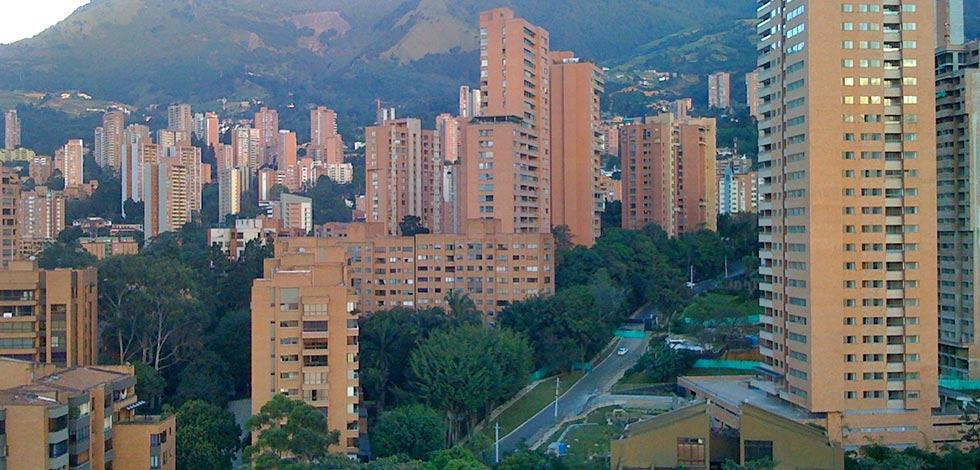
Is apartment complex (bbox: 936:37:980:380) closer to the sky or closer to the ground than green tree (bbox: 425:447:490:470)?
closer to the sky

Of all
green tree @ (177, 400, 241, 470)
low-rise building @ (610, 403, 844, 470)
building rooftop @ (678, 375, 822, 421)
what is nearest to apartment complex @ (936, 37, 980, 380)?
building rooftop @ (678, 375, 822, 421)

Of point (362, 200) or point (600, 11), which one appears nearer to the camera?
point (362, 200)

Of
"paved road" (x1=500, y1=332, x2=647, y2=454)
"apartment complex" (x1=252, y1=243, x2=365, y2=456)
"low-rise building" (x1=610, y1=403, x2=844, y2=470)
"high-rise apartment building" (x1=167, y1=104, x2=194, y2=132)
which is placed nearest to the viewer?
"low-rise building" (x1=610, y1=403, x2=844, y2=470)

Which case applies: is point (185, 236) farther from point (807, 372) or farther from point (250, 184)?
point (807, 372)

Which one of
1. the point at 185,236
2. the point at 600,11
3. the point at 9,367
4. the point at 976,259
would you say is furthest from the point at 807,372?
the point at 600,11

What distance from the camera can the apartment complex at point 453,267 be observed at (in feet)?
114

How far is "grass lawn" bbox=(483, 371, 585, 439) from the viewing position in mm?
25938

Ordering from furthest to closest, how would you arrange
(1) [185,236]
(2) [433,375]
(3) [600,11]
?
(3) [600,11] < (1) [185,236] < (2) [433,375]

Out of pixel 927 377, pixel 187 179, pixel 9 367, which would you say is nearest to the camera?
pixel 9 367

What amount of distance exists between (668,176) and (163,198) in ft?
100

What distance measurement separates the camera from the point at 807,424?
2053cm

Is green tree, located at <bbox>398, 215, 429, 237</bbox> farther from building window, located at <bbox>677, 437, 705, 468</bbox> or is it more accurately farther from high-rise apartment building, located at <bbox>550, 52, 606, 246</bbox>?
building window, located at <bbox>677, 437, 705, 468</bbox>

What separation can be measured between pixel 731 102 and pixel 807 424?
69.5m

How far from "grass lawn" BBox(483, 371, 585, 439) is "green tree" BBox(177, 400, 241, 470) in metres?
6.10
